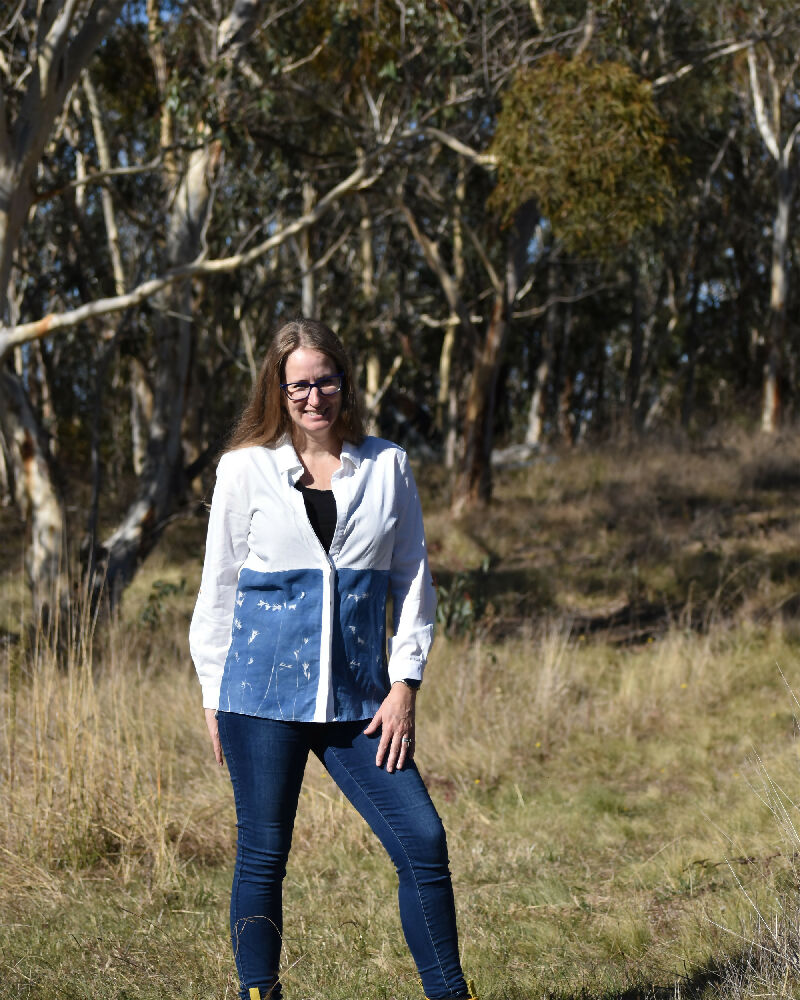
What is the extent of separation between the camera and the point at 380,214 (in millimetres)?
15141

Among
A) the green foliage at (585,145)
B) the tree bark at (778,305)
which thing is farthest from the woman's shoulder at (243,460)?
the tree bark at (778,305)

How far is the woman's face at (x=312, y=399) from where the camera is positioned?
8.13 ft

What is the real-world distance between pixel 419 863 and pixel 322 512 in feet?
2.52

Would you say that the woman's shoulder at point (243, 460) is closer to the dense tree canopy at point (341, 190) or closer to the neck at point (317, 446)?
the neck at point (317, 446)

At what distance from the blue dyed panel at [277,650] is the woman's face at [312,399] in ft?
1.13

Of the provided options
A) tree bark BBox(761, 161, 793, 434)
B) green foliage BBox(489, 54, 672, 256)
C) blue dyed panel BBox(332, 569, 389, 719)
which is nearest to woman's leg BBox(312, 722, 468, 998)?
blue dyed panel BBox(332, 569, 389, 719)

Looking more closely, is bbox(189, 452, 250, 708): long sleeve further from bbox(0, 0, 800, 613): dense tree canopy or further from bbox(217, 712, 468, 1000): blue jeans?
bbox(0, 0, 800, 613): dense tree canopy

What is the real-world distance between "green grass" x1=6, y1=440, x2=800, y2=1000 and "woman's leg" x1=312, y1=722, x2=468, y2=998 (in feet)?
2.29

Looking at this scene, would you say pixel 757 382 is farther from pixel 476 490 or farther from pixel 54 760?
pixel 54 760

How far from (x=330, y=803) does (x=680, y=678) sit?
2.75 meters

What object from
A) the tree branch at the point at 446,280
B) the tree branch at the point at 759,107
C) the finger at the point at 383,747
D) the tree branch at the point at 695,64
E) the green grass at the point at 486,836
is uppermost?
the tree branch at the point at 759,107

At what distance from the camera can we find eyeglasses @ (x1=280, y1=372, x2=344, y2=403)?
2.48 metres

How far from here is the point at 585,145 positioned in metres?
8.59

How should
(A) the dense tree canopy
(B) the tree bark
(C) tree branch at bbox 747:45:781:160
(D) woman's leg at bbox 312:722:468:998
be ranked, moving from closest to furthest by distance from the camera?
1. (D) woman's leg at bbox 312:722:468:998
2. (A) the dense tree canopy
3. (C) tree branch at bbox 747:45:781:160
4. (B) the tree bark
